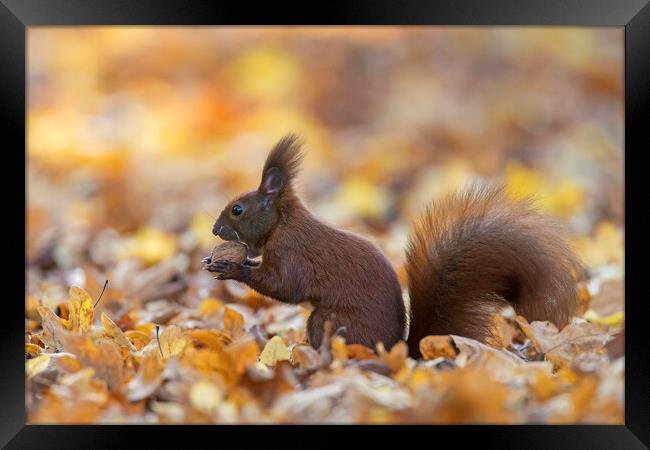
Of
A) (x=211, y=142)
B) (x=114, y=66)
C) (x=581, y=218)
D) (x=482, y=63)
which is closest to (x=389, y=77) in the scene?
(x=482, y=63)

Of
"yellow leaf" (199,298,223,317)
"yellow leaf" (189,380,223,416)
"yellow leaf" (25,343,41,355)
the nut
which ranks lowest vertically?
"yellow leaf" (189,380,223,416)

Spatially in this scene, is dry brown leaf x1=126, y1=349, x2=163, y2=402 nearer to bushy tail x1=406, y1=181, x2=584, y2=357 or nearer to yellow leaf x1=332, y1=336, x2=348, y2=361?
yellow leaf x1=332, y1=336, x2=348, y2=361

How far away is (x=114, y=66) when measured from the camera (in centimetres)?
884

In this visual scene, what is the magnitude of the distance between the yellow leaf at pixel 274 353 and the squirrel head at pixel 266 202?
0.37 meters

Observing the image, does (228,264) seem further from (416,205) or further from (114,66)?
(114,66)

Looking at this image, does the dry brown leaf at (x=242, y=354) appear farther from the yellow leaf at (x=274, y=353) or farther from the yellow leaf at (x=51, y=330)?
the yellow leaf at (x=51, y=330)

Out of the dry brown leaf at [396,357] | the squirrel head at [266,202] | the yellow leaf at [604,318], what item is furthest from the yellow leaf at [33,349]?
the yellow leaf at [604,318]

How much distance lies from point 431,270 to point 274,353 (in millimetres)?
508

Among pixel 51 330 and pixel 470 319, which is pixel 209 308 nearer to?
pixel 51 330

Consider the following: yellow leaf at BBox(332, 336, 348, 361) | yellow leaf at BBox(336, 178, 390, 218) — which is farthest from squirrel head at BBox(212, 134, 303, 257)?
yellow leaf at BBox(336, 178, 390, 218)

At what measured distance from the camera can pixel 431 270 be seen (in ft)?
8.23

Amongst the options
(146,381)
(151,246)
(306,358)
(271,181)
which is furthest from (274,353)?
(151,246)

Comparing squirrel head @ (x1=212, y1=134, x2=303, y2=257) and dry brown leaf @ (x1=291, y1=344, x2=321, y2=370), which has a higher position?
squirrel head @ (x1=212, y1=134, x2=303, y2=257)

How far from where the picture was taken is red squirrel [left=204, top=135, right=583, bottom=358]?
242cm
